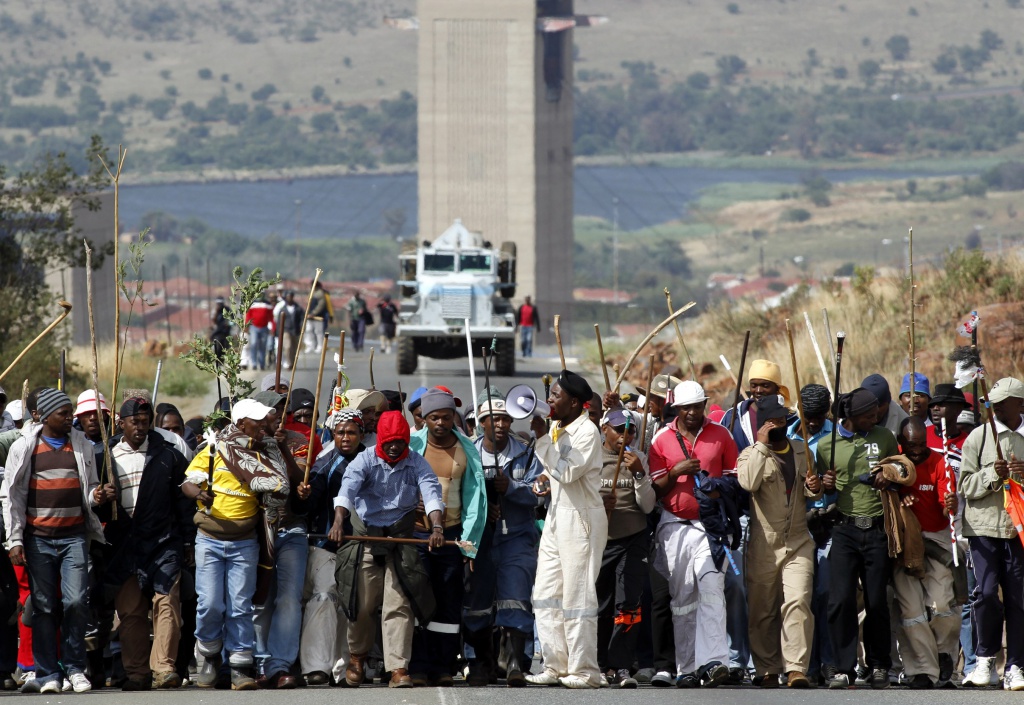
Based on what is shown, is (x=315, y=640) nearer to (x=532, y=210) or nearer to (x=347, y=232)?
(x=532, y=210)

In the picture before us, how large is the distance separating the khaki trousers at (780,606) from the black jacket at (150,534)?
3.50 metres

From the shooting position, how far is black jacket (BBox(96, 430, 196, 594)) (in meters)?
10.4

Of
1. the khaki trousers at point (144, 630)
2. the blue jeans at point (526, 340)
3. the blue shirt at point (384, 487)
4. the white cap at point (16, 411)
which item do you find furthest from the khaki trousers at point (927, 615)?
the blue jeans at point (526, 340)

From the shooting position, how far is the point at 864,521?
10719mm

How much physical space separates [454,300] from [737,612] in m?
23.3

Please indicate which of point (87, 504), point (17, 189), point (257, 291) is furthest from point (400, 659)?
point (17, 189)

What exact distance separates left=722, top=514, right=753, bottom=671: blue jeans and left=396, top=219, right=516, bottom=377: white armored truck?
21.4m

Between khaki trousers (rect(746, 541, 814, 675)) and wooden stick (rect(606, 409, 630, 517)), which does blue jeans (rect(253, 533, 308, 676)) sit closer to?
wooden stick (rect(606, 409, 630, 517))

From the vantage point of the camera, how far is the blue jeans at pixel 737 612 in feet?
35.7

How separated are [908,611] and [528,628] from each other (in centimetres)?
238

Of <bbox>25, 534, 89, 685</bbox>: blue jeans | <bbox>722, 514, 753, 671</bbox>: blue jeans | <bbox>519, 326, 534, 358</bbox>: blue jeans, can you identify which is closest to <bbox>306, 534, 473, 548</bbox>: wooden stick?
<bbox>25, 534, 89, 685</bbox>: blue jeans

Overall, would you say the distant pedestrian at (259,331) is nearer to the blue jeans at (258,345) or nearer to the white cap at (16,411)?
the blue jeans at (258,345)

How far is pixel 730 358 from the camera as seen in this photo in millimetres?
33562

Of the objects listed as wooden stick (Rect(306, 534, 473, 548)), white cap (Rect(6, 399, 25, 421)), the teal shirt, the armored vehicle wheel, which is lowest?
the armored vehicle wheel
